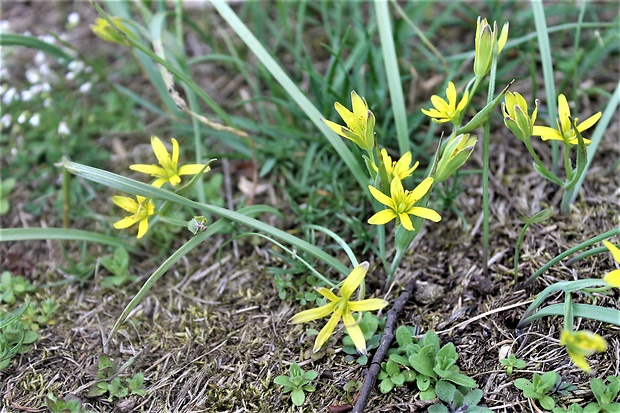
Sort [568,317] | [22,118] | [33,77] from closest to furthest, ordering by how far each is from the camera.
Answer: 1. [568,317]
2. [22,118]
3. [33,77]

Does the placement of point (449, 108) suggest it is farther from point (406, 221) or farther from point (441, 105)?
point (406, 221)

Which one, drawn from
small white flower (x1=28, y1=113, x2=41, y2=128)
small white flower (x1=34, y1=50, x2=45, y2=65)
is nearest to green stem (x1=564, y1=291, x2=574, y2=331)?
small white flower (x1=28, y1=113, x2=41, y2=128)

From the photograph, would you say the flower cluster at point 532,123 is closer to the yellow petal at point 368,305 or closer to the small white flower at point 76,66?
the yellow petal at point 368,305

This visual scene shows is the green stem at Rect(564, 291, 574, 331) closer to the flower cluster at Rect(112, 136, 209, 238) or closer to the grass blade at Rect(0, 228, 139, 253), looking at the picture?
the flower cluster at Rect(112, 136, 209, 238)

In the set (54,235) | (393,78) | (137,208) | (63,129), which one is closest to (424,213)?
(393,78)

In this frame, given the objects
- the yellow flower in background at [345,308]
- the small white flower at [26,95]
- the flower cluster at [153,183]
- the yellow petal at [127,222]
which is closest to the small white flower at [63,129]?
the small white flower at [26,95]
